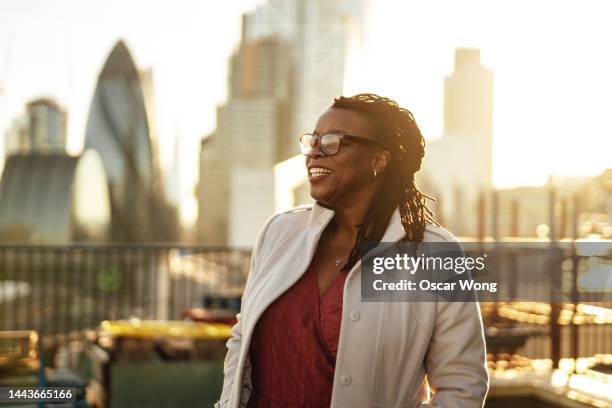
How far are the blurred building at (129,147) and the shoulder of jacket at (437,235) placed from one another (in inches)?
4317

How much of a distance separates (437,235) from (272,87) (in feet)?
462

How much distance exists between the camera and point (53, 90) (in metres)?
113

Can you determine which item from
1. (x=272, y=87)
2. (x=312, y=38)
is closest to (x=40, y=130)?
(x=272, y=87)

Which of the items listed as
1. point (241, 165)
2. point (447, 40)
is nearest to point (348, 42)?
point (241, 165)

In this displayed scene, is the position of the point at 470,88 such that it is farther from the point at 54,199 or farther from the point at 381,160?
the point at 54,199

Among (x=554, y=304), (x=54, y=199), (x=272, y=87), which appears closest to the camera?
(x=554, y=304)

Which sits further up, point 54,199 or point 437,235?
point 54,199

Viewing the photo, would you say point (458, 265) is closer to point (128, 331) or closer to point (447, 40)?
point (128, 331)

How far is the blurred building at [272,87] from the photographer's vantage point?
130 metres

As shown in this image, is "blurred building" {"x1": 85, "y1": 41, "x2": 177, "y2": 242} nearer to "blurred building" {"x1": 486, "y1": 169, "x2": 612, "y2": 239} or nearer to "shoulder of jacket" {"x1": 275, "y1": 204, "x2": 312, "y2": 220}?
"blurred building" {"x1": 486, "y1": 169, "x2": 612, "y2": 239}

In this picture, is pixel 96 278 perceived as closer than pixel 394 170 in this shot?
No

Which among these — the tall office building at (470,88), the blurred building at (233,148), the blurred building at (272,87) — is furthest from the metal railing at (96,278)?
the blurred building at (272,87)

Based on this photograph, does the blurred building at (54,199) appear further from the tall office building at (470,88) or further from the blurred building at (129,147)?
the tall office building at (470,88)

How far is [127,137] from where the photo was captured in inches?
5039
